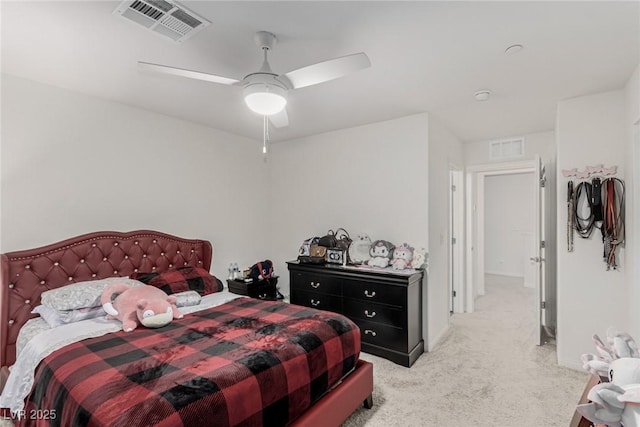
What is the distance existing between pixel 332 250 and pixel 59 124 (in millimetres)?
2878

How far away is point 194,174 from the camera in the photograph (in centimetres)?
372

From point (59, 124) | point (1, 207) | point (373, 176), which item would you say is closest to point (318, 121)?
point (373, 176)

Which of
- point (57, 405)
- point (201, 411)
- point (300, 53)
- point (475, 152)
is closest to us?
point (201, 411)

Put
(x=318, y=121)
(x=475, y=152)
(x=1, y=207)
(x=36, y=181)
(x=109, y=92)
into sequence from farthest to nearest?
(x=475, y=152), (x=318, y=121), (x=109, y=92), (x=36, y=181), (x=1, y=207)

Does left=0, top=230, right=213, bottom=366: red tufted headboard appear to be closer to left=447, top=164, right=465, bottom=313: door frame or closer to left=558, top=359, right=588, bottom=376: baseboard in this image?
left=447, top=164, right=465, bottom=313: door frame

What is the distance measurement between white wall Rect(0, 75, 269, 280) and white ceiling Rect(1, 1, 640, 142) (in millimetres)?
231

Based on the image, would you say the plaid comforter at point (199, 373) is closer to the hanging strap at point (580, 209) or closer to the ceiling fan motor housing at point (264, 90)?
the ceiling fan motor housing at point (264, 90)

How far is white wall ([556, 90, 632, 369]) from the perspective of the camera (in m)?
2.74

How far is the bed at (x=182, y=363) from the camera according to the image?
1364mm

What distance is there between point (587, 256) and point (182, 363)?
11.2 feet

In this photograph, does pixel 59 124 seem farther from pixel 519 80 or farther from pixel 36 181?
pixel 519 80

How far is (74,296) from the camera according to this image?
2.34 m

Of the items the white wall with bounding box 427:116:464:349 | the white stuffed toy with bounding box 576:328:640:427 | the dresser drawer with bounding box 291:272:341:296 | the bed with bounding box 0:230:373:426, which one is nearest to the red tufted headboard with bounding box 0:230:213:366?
the bed with bounding box 0:230:373:426

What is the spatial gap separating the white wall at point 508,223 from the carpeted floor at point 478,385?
3.72 meters
